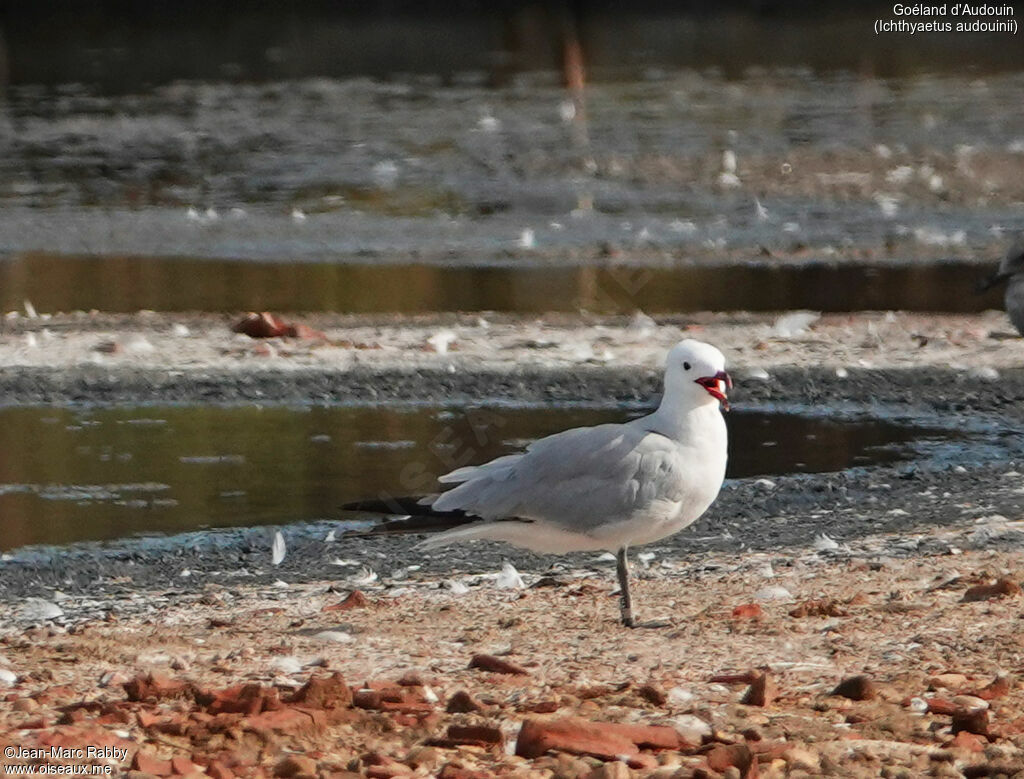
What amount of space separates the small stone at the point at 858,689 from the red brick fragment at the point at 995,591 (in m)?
1.26

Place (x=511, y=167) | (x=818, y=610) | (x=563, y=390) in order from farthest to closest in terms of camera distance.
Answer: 1. (x=511, y=167)
2. (x=563, y=390)
3. (x=818, y=610)

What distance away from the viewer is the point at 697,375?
6.75m

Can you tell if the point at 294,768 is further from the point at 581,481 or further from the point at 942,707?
the point at 581,481

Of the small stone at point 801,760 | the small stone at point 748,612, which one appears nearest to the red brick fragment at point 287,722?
the small stone at point 801,760

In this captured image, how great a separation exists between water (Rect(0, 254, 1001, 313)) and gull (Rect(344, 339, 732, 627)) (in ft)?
22.0

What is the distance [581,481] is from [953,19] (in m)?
33.2

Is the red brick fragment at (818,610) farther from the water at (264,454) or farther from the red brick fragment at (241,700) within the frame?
the water at (264,454)

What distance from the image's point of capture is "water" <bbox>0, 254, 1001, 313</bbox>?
45.5 feet

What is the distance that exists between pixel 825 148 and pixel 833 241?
16.1 ft

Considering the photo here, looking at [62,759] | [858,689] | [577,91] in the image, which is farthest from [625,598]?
[577,91]

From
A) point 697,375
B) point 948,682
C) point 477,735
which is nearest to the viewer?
point 477,735

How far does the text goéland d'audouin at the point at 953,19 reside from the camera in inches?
1443

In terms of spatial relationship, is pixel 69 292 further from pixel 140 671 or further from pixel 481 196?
pixel 140 671

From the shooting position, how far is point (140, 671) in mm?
5973
